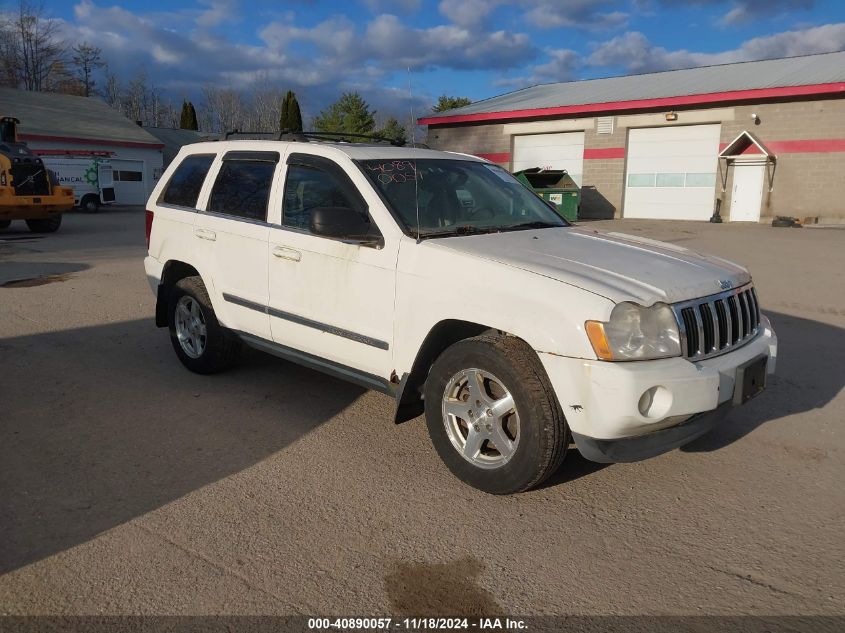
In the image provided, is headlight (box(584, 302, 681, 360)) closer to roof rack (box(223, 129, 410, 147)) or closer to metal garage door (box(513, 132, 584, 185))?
roof rack (box(223, 129, 410, 147))

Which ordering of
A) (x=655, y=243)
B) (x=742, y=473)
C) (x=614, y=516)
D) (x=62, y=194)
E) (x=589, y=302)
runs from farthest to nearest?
(x=62, y=194), (x=655, y=243), (x=742, y=473), (x=614, y=516), (x=589, y=302)

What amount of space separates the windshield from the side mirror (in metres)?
0.24

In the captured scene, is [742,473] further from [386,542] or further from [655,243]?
[386,542]

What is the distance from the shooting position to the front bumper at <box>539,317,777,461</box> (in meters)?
3.11

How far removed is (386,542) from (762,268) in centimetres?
1111

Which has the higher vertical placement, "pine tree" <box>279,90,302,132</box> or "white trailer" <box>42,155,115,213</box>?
"pine tree" <box>279,90,302,132</box>

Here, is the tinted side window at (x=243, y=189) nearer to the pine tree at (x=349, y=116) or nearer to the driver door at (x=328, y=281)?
the driver door at (x=328, y=281)

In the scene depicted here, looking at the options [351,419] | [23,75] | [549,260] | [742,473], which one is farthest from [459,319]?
[23,75]

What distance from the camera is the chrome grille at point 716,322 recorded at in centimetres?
337

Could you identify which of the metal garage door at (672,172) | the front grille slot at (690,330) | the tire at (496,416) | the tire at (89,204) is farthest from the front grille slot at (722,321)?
the tire at (89,204)


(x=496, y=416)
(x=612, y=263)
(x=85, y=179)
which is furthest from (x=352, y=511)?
(x=85, y=179)

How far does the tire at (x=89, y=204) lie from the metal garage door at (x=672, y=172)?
21532 mm

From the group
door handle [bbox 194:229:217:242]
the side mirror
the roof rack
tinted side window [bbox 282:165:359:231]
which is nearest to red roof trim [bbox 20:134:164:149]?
the roof rack

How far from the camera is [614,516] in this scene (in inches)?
136
